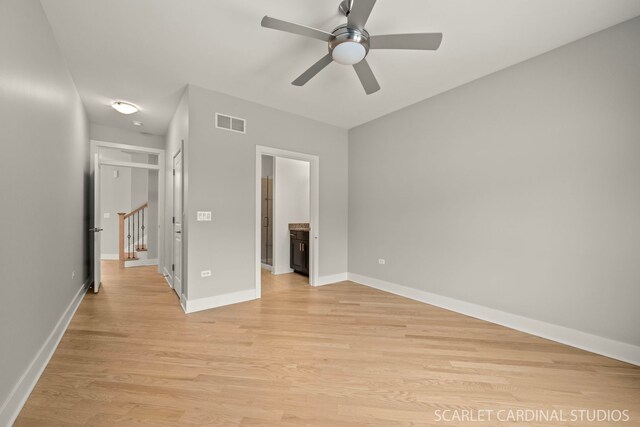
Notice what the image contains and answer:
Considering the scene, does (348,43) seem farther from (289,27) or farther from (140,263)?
(140,263)

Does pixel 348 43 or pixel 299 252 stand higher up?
pixel 348 43

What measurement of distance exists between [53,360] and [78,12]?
283 cm

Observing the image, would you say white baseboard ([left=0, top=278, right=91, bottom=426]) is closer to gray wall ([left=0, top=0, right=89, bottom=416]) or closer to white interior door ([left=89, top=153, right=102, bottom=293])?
gray wall ([left=0, top=0, right=89, bottom=416])

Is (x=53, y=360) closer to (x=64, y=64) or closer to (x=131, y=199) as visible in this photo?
(x=64, y=64)

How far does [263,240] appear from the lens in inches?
247

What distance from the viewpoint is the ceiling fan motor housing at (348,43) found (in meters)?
2.00

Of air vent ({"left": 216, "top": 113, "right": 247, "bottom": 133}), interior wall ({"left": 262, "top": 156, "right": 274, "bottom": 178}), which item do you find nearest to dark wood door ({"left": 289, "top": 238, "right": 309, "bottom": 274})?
interior wall ({"left": 262, "top": 156, "right": 274, "bottom": 178})

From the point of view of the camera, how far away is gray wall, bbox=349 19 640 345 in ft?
7.32

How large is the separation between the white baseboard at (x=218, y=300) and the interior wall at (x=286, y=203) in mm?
1800

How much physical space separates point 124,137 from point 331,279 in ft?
15.3

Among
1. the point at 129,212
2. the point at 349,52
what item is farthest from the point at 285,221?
the point at 129,212

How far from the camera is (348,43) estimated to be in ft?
6.63

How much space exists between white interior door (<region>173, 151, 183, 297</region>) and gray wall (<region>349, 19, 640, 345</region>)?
3188 mm

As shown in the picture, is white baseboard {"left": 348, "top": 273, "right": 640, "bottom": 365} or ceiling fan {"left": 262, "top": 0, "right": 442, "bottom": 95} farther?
white baseboard {"left": 348, "top": 273, "right": 640, "bottom": 365}
